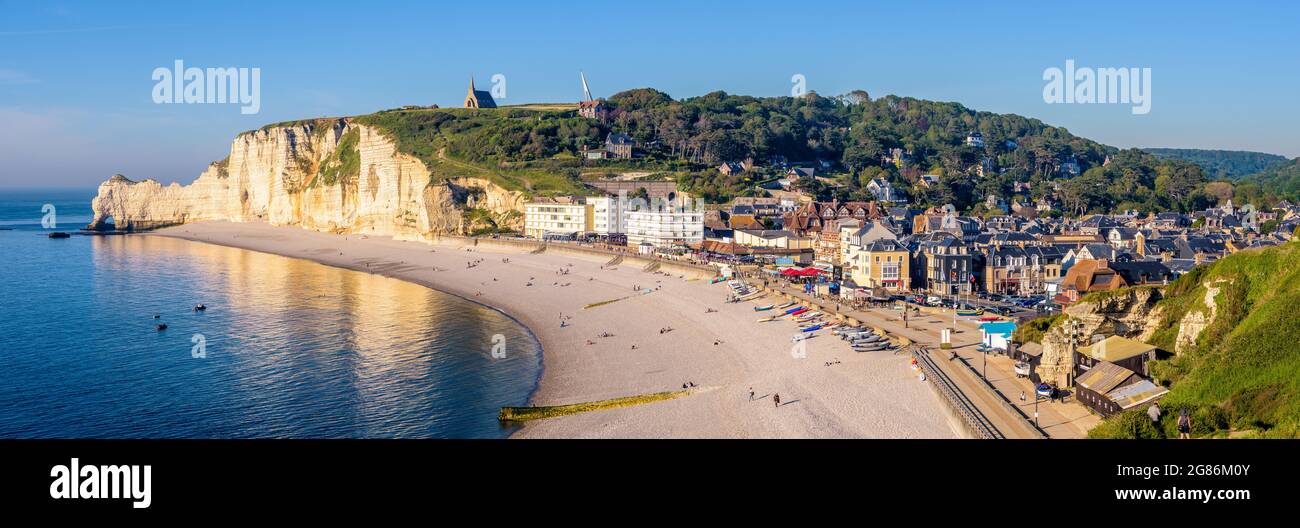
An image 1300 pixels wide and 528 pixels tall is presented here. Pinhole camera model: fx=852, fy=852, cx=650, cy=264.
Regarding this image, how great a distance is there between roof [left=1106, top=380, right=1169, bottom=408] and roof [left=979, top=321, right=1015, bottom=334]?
27.0ft

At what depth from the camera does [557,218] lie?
70.9m

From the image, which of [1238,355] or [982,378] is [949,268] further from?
[1238,355]

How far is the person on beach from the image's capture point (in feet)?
51.2

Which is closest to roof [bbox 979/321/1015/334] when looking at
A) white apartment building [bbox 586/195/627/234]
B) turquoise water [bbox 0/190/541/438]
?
turquoise water [bbox 0/190/541/438]

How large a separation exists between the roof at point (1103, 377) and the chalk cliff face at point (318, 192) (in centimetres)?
5836

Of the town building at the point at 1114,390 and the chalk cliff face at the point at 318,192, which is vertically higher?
the chalk cliff face at the point at 318,192

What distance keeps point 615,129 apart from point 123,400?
81972 mm

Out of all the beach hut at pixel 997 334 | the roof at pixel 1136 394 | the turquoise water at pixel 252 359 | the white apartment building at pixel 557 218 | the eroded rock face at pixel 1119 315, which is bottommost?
the turquoise water at pixel 252 359

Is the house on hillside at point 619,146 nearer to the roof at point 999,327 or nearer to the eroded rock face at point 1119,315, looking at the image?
the roof at point 999,327

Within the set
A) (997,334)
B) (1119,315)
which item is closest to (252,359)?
(997,334)

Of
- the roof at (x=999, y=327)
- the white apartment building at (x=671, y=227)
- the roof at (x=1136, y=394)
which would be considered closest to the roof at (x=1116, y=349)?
the roof at (x=1136, y=394)

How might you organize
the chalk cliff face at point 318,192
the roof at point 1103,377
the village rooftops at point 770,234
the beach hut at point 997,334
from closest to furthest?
the roof at point 1103,377 → the beach hut at point 997,334 → the village rooftops at point 770,234 → the chalk cliff face at point 318,192

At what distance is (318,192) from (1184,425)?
91.3 metres

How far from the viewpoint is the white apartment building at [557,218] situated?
70.1 meters
